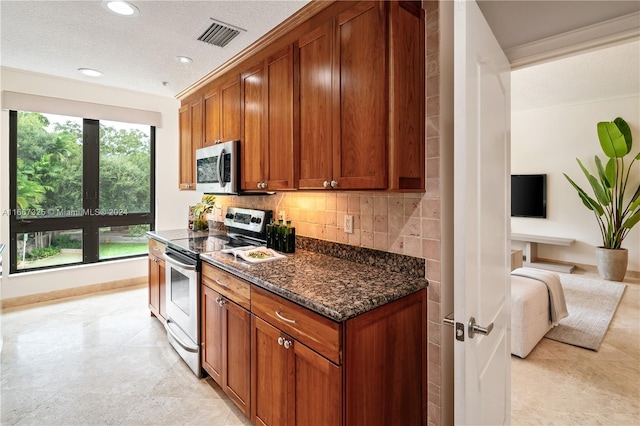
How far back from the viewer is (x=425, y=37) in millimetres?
1692

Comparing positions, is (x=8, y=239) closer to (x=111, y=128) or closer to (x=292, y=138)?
(x=111, y=128)

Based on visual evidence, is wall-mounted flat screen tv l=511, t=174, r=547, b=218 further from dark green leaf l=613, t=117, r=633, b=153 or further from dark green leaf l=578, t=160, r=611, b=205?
dark green leaf l=613, t=117, r=633, b=153

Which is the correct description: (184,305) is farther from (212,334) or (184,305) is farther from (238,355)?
(238,355)

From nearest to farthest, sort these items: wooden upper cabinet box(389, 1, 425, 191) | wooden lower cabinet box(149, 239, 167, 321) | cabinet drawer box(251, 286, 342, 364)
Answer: cabinet drawer box(251, 286, 342, 364)
wooden upper cabinet box(389, 1, 425, 191)
wooden lower cabinet box(149, 239, 167, 321)

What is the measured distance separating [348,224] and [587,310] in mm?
3335

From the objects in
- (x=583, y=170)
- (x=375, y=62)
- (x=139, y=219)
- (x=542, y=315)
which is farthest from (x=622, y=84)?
(x=139, y=219)

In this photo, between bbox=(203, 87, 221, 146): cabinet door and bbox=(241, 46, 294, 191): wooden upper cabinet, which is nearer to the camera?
bbox=(241, 46, 294, 191): wooden upper cabinet

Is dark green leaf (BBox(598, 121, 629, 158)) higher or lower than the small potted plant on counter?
higher

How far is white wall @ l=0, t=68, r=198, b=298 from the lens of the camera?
370 cm

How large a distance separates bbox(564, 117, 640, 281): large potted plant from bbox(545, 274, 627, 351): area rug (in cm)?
35

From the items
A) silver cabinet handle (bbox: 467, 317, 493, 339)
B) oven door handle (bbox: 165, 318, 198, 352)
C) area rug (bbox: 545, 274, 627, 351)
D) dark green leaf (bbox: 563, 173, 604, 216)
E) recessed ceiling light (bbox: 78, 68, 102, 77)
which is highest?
recessed ceiling light (bbox: 78, 68, 102, 77)

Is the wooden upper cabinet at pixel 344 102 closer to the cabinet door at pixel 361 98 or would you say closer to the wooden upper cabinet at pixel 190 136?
the cabinet door at pixel 361 98

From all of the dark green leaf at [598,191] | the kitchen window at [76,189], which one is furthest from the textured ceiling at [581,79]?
the kitchen window at [76,189]

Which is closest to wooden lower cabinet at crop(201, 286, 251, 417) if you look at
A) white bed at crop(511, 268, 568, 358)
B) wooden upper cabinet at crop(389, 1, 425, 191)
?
wooden upper cabinet at crop(389, 1, 425, 191)
